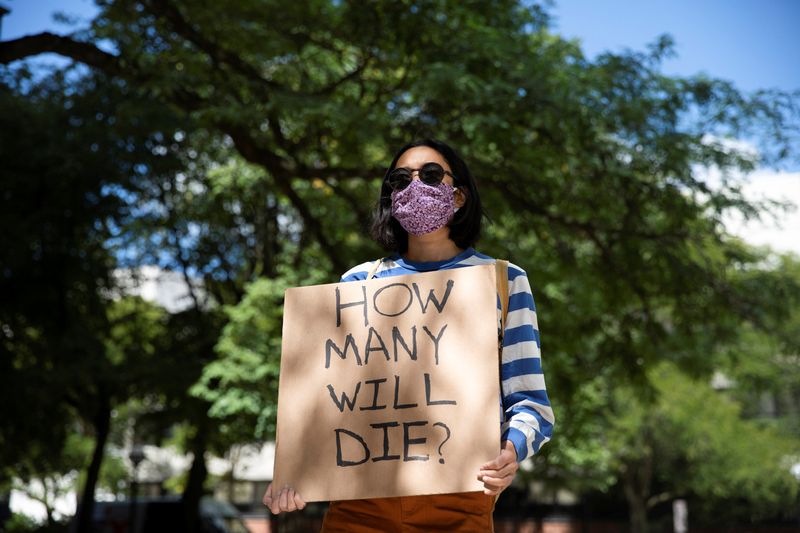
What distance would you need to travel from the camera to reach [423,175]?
2766mm

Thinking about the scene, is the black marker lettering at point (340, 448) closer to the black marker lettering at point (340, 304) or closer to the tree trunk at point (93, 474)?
the black marker lettering at point (340, 304)

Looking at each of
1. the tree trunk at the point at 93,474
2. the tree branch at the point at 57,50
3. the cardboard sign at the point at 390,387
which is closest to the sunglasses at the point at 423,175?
the cardboard sign at the point at 390,387

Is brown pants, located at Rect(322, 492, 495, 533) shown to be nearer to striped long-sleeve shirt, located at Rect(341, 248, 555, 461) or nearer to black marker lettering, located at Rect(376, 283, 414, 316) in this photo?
striped long-sleeve shirt, located at Rect(341, 248, 555, 461)

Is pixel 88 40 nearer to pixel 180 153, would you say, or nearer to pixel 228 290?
pixel 180 153

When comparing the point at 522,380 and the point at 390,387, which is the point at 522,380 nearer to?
the point at 522,380

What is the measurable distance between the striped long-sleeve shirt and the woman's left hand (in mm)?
28

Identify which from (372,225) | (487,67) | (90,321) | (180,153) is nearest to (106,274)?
(90,321)

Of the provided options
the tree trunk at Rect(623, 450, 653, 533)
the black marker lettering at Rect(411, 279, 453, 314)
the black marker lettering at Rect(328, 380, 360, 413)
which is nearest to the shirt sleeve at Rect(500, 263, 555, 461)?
the black marker lettering at Rect(411, 279, 453, 314)

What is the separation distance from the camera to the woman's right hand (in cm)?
238

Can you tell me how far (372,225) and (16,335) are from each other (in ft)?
53.4

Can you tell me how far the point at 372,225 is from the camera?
2.97 m

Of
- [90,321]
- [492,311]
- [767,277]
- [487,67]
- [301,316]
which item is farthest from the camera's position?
[90,321]

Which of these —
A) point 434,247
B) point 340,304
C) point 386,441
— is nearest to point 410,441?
point 386,441

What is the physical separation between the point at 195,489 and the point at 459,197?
717 inches
